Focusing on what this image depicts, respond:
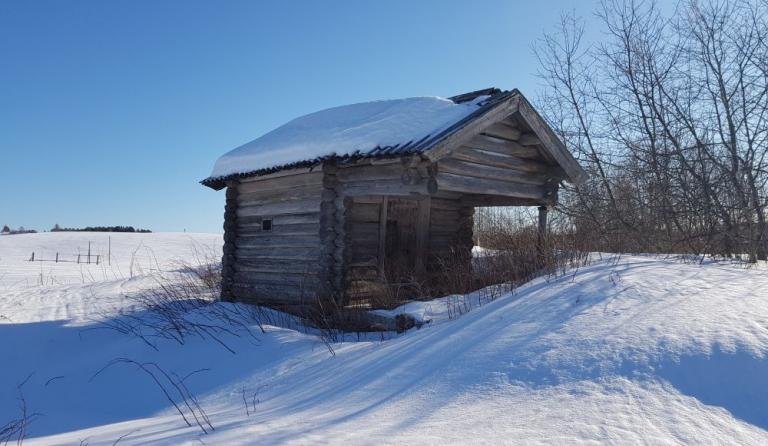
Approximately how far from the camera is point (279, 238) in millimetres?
10406

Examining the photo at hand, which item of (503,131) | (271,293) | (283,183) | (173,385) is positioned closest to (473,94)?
(503,131)

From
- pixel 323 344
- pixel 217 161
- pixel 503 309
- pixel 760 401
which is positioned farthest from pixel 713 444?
pixel 217 161

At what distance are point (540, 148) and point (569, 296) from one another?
5.39 m

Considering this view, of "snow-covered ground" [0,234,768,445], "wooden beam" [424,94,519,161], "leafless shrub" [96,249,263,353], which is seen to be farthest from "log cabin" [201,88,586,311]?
"snow-covered ground" [0,234,768,445]

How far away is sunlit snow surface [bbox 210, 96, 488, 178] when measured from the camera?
852 cm

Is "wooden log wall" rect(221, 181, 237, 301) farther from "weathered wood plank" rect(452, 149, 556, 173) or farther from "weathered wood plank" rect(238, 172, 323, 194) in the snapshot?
"weathered wood plank" rect(452, 149, 556, 173)

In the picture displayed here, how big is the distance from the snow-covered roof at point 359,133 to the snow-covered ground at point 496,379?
273 cm

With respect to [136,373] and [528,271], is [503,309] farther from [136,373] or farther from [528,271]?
[136,373]

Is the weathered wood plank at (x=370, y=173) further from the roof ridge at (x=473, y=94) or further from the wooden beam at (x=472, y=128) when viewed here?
the roof ridge at (x=473, y=94)

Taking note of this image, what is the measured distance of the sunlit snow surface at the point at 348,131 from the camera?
8.52 meters

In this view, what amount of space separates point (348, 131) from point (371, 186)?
4.02ft

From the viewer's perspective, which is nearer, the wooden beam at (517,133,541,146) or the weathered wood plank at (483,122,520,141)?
the weathered wood plank at (483,122,520,141)

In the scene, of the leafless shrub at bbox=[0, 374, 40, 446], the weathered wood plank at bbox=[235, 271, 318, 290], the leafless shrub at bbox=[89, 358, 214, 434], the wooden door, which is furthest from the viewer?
the wooden door

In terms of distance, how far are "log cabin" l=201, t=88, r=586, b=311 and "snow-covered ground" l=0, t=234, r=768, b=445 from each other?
242 cm
